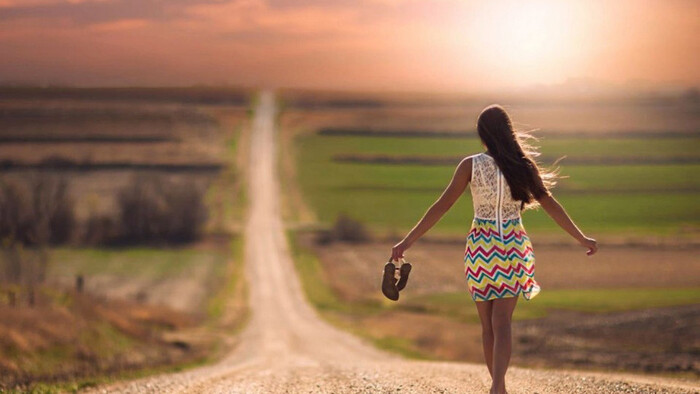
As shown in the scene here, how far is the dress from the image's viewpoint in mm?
8383

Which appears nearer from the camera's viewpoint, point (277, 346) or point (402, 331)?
point (277, 346)

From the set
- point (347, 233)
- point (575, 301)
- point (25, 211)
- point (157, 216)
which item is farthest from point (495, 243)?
point (157, 216)

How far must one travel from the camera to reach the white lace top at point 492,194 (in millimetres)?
8438

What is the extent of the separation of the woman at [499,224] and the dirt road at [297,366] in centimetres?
320

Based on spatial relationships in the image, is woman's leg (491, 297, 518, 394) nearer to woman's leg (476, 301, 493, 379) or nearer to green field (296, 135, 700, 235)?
woman's leg (476, 301, 493, 379)

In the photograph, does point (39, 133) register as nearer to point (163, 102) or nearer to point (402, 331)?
point (163, 102)

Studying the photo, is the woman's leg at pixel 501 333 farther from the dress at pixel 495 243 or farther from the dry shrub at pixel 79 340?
the dry shrub at pixel 79 340

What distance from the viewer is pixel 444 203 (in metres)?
8.58

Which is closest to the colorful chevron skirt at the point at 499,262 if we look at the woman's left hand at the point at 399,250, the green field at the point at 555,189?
the woman's left hand at the point at 399,250

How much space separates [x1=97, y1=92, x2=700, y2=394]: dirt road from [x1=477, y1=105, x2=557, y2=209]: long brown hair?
377 centimetres

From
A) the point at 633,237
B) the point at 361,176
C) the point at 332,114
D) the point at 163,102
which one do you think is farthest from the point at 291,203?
the point at 163,102

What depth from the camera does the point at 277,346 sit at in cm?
3622

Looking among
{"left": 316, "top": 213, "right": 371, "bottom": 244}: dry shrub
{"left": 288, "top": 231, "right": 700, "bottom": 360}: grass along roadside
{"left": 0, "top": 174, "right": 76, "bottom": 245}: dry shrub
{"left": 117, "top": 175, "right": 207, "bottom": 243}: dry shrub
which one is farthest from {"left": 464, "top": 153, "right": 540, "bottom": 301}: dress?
{"left": 117, "top": 175, "right": 207, "bottom": 243}: dry shrub

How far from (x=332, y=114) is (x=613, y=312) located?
452 feet
